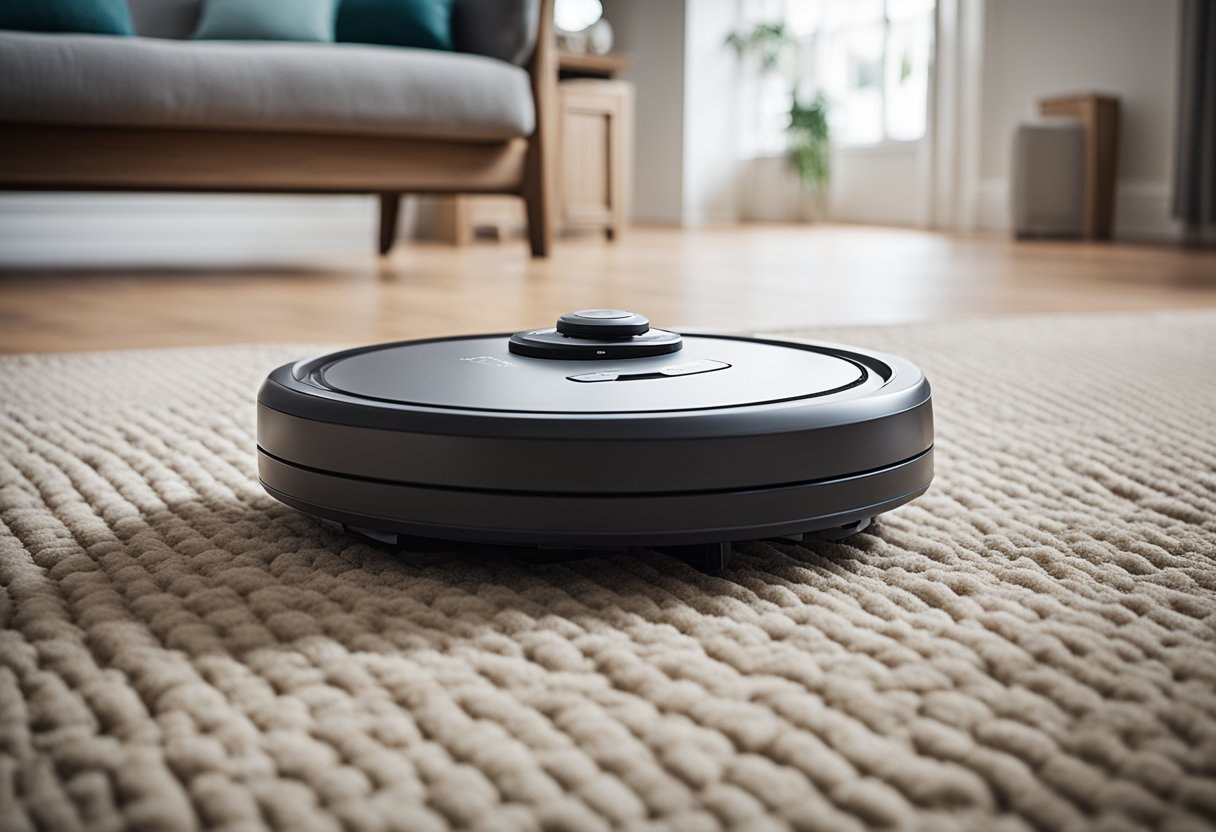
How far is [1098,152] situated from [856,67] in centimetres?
194

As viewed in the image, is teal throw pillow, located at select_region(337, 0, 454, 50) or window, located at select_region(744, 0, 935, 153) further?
window, located at select_region(744, 0, 935, 153)

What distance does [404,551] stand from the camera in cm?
49

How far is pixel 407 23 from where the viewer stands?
2629 millimetres

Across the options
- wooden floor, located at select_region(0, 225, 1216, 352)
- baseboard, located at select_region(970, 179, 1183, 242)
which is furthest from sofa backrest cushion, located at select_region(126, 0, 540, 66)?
baseboard, located at select_region(970, 179, 1183, 242)

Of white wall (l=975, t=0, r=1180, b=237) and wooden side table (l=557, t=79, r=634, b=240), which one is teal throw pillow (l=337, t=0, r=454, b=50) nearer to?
wooden side table (l=557, t=79, r=634, b=240)

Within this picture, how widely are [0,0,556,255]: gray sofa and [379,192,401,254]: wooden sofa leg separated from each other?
0.55 m

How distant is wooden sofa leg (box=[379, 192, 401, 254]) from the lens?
10.0 ft

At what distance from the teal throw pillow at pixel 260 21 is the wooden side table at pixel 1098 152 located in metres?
2.81

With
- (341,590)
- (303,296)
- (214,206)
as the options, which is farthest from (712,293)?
(214,206)

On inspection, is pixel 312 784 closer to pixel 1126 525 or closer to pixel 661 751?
pixel 661 751

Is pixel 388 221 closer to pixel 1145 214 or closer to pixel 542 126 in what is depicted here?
pixel 542 126

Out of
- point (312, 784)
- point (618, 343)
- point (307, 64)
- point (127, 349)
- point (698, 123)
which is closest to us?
point (312, 784)

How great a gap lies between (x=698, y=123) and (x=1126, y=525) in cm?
616

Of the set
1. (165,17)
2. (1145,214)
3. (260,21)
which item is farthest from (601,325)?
(1145,214)
